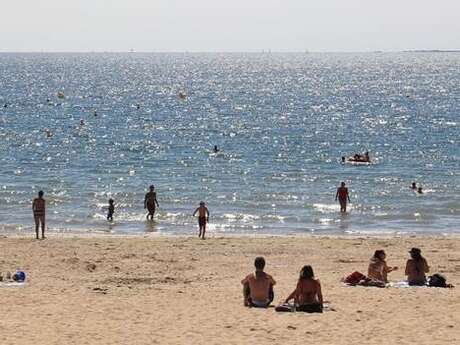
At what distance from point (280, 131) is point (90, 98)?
1848 inches

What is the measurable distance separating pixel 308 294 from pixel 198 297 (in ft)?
8.50

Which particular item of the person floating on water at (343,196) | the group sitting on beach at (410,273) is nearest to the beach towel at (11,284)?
the group sitting on beach at (410,273)

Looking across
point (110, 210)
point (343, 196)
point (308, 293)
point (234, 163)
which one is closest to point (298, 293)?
point (308, 293)

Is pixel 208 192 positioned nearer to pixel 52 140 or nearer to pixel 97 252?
pixel 97 252

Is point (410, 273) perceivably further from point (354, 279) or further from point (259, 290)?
point (259, 290)

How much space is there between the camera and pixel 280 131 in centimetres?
6969

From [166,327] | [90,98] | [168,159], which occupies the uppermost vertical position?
[90,98]

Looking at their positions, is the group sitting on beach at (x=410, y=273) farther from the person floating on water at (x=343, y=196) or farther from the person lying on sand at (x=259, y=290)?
the person floating on water at (x=343, y=196)

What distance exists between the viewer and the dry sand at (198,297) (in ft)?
44.3

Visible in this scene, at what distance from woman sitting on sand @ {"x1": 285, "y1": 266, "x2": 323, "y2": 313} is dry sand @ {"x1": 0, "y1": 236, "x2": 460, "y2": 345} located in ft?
0.72

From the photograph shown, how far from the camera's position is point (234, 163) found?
161 feet

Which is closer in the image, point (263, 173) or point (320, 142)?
point (263, 173)

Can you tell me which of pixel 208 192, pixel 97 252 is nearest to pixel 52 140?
pixel 208 192

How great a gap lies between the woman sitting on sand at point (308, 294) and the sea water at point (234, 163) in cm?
1455
